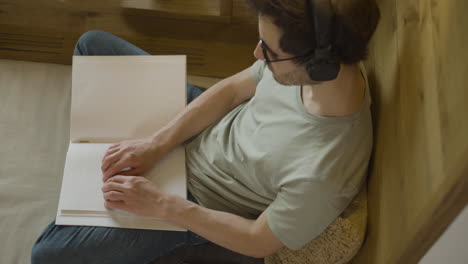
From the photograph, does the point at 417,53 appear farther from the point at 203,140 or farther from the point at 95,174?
the point at 95,174

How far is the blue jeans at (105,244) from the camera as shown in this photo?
3.95 ft

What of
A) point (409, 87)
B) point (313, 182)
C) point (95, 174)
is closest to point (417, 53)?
point (409, 87)

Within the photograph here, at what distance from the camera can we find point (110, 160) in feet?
4.17

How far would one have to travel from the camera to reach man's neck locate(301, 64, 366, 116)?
1.02m

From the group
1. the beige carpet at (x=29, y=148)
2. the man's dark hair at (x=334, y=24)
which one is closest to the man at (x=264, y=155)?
the man's dark hair at (x=334, y=24)

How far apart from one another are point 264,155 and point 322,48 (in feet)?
0.93

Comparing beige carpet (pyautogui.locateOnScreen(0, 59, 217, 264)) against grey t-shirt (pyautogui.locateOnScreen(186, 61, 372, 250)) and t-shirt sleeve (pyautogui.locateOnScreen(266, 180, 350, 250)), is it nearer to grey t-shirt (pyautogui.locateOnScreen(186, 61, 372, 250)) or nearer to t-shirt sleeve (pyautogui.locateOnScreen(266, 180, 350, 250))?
grey t-shirt (pyautogui.locateOnScreen(186, 61, 372, 250))

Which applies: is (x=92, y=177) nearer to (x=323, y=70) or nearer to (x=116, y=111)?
(x=116, y=111)

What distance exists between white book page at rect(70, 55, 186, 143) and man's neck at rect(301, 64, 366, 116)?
0.48 meters

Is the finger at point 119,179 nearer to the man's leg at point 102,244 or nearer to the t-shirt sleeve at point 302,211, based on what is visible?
the man's leg at point 102,244

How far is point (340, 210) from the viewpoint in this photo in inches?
40.6

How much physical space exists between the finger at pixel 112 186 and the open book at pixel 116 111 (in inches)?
1.4

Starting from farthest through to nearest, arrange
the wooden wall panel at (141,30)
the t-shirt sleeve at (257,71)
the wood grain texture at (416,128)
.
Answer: the wooden wall panel at (141,30), the t-shirt sleeve at (257,71), the wood grain texture at (416,128)

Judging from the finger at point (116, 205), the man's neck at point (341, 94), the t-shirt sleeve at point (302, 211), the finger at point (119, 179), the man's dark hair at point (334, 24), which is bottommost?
the finger at point (116, 205)
